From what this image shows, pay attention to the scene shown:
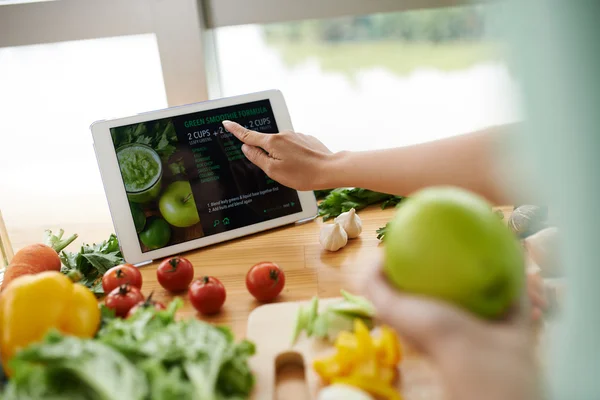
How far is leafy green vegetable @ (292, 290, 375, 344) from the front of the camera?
88 centimetres

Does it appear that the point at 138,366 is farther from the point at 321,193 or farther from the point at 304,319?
the point at 321,193

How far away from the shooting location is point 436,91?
1.84 m

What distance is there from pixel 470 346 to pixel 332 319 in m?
0.41

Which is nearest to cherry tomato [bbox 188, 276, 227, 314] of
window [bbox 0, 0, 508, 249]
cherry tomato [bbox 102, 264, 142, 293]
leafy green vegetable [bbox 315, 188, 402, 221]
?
cherry tomato [bbox 102, 264, 142, 293]

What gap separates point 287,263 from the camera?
3.92 feet

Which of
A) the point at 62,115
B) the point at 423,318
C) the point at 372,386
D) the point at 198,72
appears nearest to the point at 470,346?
the point at 423,318

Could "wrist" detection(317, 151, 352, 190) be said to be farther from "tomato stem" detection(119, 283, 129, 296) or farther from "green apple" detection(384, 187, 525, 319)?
"green apple" detection(384, 187, 525, 319)

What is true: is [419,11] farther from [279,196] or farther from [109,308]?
[109,308]

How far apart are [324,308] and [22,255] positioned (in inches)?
23.6

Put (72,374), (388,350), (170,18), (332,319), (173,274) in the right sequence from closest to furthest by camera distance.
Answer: (72,374)
(388,350)
(332,319)
(173,274)
(170,18)

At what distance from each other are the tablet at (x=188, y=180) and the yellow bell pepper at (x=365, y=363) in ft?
1.84

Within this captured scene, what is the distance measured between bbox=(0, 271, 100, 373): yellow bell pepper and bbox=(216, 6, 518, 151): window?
106cm

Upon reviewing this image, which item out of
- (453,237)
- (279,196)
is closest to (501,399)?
(453,237)

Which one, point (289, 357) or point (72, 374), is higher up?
point (72, 374)
